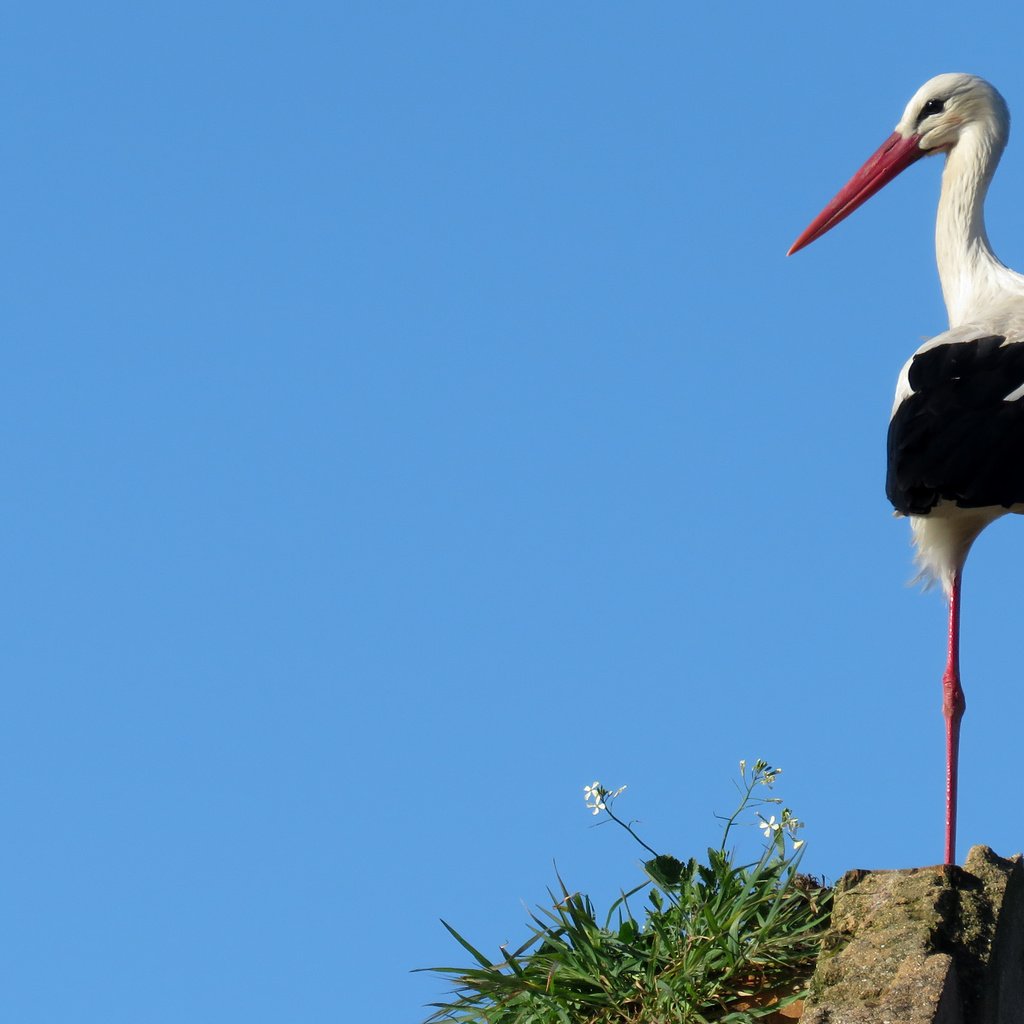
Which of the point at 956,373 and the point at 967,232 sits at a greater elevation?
the point at 967,232

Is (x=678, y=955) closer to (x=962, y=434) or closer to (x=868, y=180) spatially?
(x=962, y=434)

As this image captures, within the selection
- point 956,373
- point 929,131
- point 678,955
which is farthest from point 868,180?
point 678,955

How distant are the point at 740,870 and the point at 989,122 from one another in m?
5.15

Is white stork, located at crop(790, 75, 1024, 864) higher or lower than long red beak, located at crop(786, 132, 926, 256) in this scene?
lower

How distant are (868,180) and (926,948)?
5986 millimetres

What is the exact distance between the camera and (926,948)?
402 centimetres

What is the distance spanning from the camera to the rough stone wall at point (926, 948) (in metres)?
3.89

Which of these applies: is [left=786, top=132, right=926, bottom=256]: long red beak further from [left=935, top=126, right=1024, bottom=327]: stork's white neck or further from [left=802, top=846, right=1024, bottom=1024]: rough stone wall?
[left=802, top=846, right=1024, bottom=1024]: rough stone wall

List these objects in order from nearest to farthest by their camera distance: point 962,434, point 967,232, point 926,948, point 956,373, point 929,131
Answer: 1. point 926,948
2. point 962,434
3. point 956,373
4. point 967,232
5. point 929,131

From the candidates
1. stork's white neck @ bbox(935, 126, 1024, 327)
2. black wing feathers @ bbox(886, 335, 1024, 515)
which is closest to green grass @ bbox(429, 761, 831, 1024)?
black wing feathers @ bbox(886, 335, 1024, 515)

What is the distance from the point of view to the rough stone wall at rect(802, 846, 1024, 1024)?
3.89m

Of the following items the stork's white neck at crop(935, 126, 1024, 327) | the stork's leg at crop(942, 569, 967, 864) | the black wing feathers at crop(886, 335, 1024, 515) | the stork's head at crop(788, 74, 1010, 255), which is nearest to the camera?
the black wing feathers at crop(886, 335, 1024, 515)

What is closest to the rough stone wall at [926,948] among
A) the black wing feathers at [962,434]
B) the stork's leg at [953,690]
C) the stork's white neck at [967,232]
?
the black wing feathers at [962,434]

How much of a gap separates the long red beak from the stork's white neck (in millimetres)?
346
